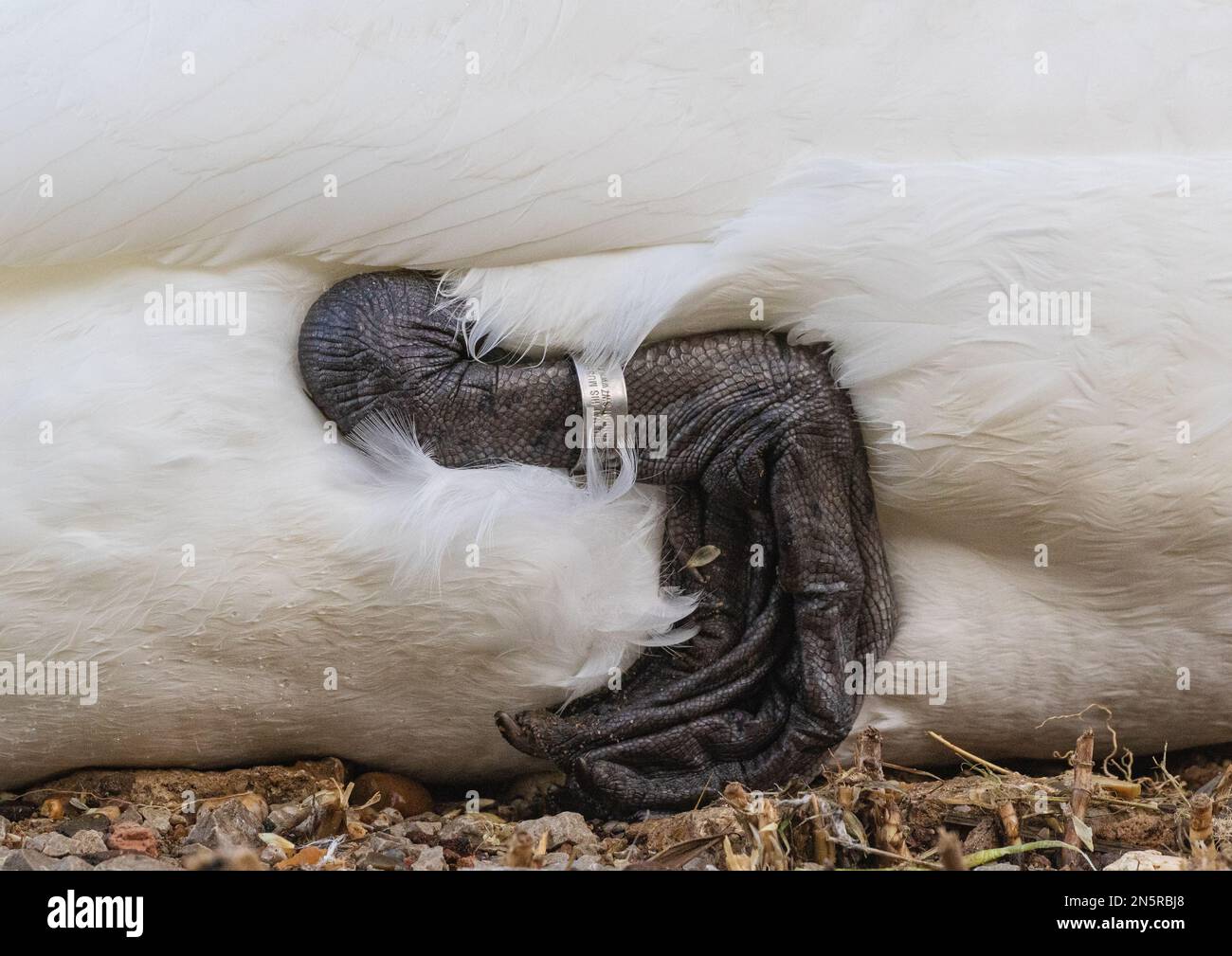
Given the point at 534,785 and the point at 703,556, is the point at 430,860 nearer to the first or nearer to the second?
the point at 534,785

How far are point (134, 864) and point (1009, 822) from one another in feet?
3.92

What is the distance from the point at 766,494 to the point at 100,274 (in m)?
1.03

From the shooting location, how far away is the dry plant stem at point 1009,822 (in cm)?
195

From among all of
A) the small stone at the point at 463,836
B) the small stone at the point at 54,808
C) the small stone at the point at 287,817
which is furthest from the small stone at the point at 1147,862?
the small stone at the point at 54,808

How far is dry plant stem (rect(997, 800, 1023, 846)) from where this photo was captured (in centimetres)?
195

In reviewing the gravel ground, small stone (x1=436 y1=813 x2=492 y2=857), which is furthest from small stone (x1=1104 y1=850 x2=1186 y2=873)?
small stone (x1=436 y1=813 x2=492 y2=857)

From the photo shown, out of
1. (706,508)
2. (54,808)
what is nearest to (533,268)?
(706,508)

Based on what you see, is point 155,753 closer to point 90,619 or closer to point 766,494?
point 90,619

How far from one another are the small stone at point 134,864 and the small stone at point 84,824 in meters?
0.20

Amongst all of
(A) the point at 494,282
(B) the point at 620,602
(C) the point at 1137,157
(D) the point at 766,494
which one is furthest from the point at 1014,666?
(A) the point at 494,282

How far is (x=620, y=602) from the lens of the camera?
2.12m

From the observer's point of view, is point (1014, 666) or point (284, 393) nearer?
point (284, 393)

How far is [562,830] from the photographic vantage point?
206 cm

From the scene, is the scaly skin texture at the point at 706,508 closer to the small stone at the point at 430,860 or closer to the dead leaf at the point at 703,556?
the dead leaf at the point at 703,556
